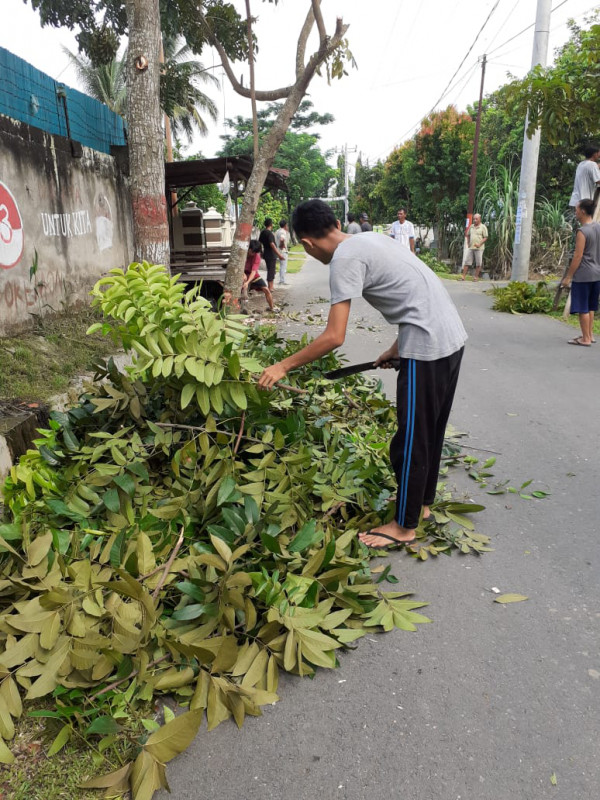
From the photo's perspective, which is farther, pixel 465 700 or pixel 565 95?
pixel 565 95

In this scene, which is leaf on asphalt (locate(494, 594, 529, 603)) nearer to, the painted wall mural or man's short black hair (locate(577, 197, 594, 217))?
the painted wall mural

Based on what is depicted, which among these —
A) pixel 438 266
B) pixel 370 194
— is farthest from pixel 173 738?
pixel 370 194

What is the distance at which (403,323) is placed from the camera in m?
2.91

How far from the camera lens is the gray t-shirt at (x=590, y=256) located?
7047 mm

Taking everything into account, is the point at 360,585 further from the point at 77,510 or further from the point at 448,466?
the point at 448,466

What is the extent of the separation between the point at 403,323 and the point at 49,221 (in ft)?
17.3

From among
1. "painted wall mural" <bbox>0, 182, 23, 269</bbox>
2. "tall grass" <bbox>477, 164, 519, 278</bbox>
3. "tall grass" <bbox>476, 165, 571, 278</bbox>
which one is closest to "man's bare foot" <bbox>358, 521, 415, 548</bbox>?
"painted wall mural" <bbox>0, 182, 23, 269</bbox>

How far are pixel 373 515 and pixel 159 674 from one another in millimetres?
1466

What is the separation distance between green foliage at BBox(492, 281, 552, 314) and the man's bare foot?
832cm

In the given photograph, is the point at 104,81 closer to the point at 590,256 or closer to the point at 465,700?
the point at 590,256

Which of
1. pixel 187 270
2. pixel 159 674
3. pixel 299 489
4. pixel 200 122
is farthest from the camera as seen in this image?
pixel 200 122

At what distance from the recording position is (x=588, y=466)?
4.05 meters

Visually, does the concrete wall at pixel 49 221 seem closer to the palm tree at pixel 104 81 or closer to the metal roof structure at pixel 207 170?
the metal roof structure at pixel 207 170

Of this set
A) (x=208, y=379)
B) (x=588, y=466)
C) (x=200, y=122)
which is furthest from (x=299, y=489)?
(x=200, y=122)
